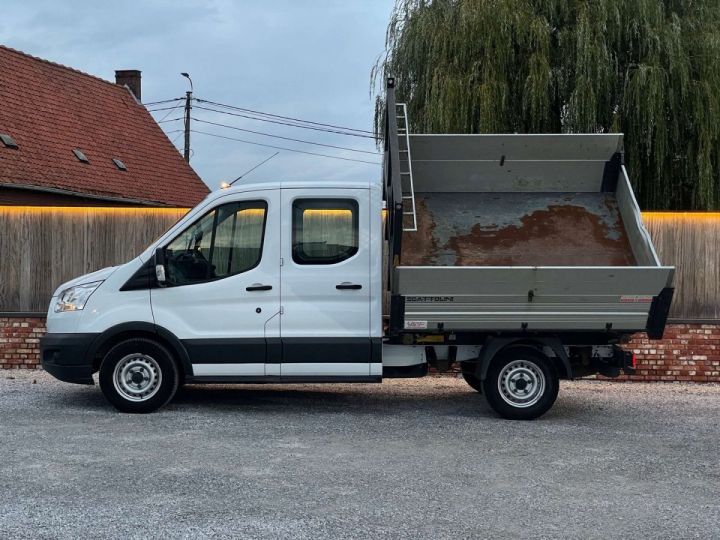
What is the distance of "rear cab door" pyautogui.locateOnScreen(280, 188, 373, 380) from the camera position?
887cm

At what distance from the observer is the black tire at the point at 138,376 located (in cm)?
889

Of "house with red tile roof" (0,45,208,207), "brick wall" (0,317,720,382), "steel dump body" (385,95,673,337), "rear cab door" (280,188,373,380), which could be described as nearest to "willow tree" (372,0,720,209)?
"brick wall" (0,317,720,382)

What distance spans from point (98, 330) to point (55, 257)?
4.15 m

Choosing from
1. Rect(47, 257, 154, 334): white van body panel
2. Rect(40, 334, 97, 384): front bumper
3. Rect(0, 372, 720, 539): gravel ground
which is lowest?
Rect(0, 372, 720, 539): gravel ground

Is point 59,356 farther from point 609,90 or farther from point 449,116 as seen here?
point 609,90

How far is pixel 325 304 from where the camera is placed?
29.2 ft

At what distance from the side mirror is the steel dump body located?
2.31m

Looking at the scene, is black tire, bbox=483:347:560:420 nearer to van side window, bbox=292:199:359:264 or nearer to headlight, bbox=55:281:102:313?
van side window, bbox=292:199:359:264

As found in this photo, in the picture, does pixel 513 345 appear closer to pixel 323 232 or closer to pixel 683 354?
pixel 323 232

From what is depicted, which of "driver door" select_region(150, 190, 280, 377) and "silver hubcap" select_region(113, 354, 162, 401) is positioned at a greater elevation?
"driver door" select_region(150, 190, 280, 377)

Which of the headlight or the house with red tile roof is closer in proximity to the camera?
the headlight

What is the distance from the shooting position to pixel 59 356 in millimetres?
8922

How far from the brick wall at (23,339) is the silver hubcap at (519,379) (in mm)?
6886

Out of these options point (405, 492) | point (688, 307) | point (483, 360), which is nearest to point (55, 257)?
point (483, 360)
